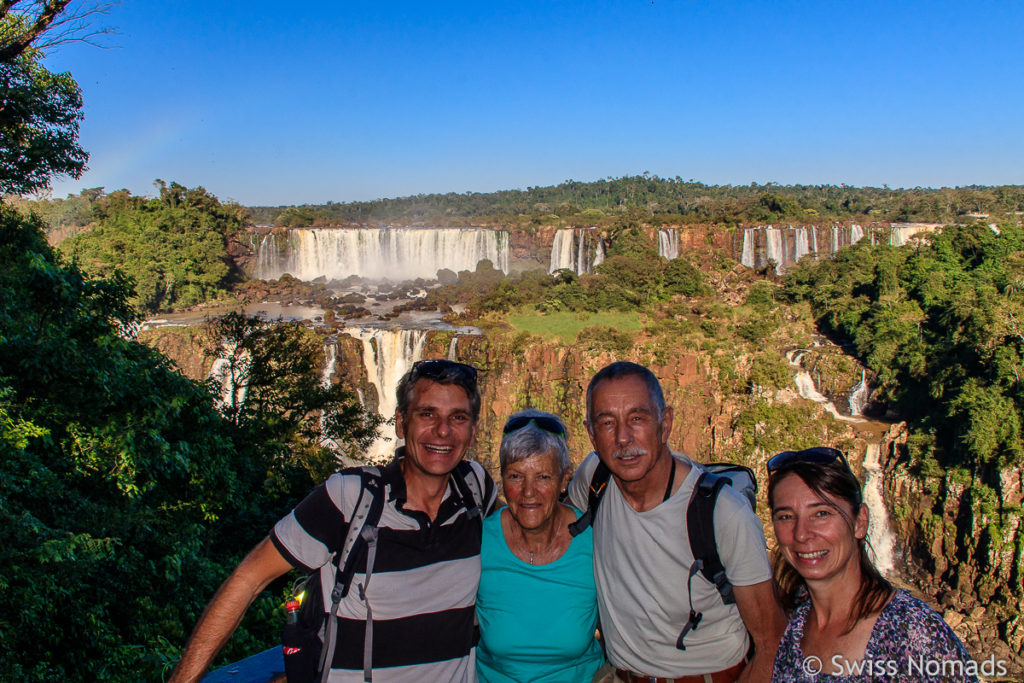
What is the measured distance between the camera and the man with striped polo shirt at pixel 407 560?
5.86ft

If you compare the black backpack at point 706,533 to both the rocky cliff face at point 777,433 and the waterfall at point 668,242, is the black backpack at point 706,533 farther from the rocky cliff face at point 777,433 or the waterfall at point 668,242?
the waterfall at point 668,242

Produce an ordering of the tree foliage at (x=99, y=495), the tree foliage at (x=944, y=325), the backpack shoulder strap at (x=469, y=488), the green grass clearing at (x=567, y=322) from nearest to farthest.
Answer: the backpack shoulder strap at (x=469, y=488) < the tree foliage at (x=99, y=495) < the tree foliage at (x=944, y=325) < the green grass clearing at (x=567, y=322)

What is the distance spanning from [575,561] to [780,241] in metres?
32.7

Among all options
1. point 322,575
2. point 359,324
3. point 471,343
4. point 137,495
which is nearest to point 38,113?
point 137,495

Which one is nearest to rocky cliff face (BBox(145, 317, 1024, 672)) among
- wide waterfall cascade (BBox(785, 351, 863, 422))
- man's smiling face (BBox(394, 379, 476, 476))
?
wide waterfall cascade (BBox(785, 351, 863, 422))

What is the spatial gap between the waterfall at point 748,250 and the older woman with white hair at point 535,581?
106 ft

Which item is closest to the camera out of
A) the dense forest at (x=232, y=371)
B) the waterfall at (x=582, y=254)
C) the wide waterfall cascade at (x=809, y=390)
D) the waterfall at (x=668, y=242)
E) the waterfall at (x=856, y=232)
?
the dense forest at (x=232, y=371)

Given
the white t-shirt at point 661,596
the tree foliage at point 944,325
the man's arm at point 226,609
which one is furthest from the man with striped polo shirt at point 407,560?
the tree foliage at point 944,325

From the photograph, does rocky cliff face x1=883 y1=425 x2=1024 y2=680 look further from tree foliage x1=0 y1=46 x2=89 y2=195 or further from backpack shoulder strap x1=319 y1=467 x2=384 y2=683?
tree foliage x1=0 y1=46 x2=89 y2=195

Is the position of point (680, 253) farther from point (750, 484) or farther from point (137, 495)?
point (750, 484)

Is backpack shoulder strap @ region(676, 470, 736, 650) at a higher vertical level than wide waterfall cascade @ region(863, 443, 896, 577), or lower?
higher

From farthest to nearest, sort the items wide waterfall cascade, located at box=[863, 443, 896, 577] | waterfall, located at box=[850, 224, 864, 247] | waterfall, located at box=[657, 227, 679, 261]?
waterfall, located at box=[657, 227, 679, 261] → waterfall, located at box=[850, 224, 864, 247] → wide waterfall cascade, located at box=[863, 443, 896, 577]

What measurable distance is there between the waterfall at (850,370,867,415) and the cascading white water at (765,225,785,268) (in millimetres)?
11189

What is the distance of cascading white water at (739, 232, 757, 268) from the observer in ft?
104
